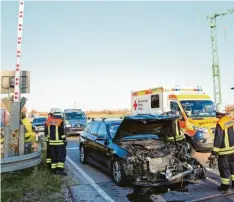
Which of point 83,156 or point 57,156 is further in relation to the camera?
point 83,156

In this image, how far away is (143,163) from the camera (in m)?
6.54

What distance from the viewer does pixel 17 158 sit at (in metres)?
6.11

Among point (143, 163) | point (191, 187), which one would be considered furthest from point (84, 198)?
point (191, 187)

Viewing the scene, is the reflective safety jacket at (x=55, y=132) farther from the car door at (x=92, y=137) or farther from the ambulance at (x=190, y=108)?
the ambulance at (x=190, y=108)

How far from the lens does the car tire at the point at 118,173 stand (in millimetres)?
6660

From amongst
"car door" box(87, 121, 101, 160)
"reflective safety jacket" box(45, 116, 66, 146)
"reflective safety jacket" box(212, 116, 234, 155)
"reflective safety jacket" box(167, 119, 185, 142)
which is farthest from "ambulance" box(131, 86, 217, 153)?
"reflective safety jacket" box(212, 116, 234, 155)

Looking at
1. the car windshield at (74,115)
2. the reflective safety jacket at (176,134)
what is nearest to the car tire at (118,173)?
the reflective safety jacket at (176,134)

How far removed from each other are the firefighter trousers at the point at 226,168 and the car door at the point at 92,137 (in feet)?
12.1

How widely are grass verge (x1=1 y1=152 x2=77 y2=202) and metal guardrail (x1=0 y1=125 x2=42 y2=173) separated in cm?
48

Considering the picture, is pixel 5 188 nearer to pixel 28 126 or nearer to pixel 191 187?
pixel 28 126

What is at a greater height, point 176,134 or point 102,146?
point 176,134

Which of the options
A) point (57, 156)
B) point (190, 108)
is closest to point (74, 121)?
point (190, 108)

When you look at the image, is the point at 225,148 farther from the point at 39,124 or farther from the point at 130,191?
the point at 39,124

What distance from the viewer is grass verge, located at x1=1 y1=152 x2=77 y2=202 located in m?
5.93
